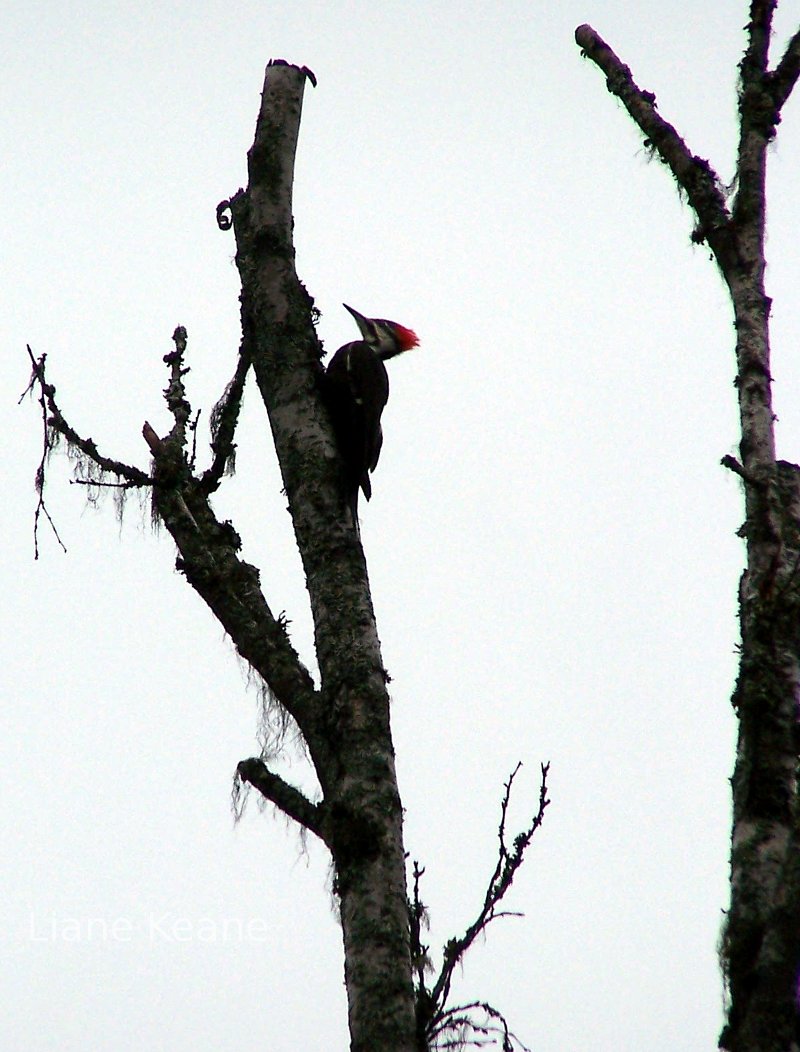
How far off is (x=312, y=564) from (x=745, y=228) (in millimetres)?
1673

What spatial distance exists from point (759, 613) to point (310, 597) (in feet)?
4.16

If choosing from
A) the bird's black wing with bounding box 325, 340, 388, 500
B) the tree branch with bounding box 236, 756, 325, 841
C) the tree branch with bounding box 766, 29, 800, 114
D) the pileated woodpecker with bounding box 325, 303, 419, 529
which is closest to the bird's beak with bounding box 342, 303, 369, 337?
the pileated woodpecker with bounding box 325, 303, 419, 529

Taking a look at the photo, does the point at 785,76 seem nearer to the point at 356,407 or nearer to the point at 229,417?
the point at 356,407

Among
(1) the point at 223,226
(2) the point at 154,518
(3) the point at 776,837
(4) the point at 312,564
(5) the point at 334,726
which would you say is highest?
(1) the point at 223,226

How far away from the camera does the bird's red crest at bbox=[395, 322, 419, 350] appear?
268 inches

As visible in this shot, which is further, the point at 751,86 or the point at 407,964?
the point at 751,86

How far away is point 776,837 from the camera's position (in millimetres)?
2568

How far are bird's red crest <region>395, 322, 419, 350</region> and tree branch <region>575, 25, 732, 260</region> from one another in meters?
2.62

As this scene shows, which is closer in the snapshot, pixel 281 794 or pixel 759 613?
pixel 759 613

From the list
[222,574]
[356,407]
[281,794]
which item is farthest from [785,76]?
[281,794]

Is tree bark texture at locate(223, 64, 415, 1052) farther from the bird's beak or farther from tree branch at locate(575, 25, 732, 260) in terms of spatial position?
the bird's beak

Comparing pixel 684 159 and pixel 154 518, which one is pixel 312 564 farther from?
pixel 684 159

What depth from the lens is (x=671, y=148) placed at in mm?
3924

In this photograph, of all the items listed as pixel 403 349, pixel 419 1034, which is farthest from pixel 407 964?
pixel 403 349
